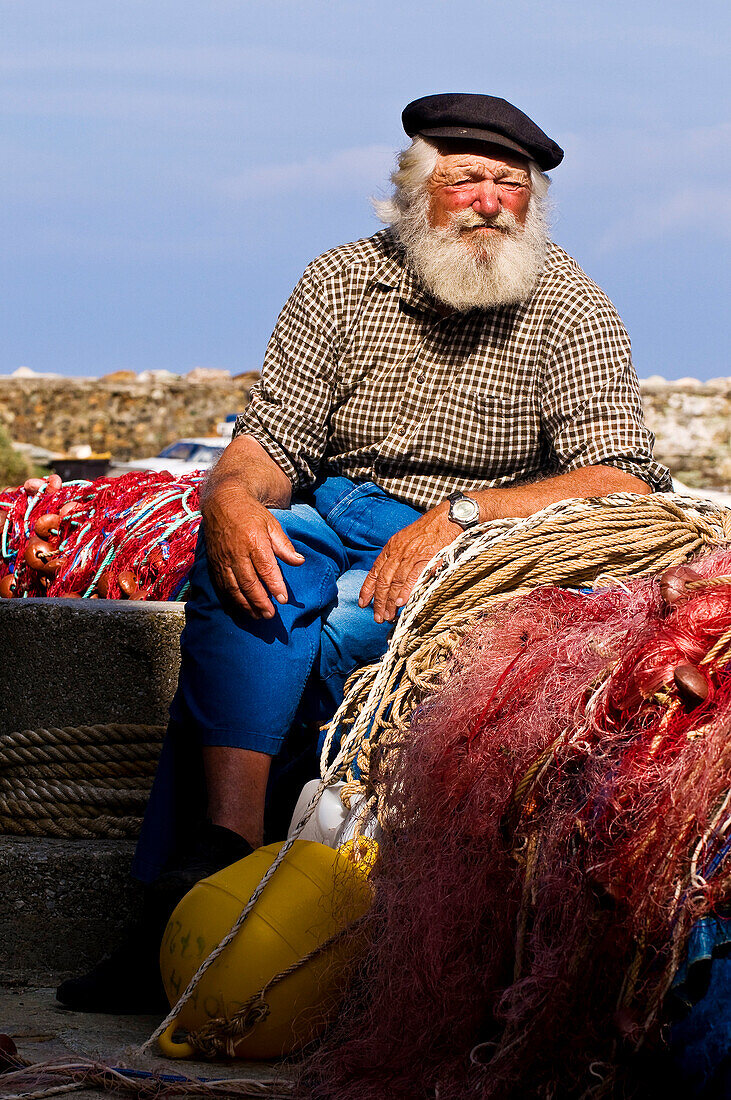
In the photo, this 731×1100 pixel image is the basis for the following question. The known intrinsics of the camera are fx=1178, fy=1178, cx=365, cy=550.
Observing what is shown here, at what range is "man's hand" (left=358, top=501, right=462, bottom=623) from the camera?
2.67 m

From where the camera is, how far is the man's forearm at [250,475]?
2.96 metres

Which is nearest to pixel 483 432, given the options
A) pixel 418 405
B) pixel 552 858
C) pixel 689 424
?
pixel 418 405

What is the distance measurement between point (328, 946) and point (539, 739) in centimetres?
59

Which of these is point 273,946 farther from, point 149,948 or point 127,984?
point 127,984

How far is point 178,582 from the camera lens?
381 centimetres

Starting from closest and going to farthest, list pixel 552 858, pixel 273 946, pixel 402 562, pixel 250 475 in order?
pixel 552 858 → pixel 273 946 → pixel 402 562 → pixel 250 475

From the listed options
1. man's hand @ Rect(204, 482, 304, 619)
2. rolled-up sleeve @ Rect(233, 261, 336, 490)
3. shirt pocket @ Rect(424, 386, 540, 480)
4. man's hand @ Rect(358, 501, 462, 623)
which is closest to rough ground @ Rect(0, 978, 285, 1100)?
man's hand @ Rect(204, 482, 304, 619)

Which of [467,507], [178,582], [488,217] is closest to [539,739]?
[467,507]

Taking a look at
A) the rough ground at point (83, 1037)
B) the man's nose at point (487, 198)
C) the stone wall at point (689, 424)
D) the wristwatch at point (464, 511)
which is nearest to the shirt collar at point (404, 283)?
the man's nose at point (487, 198)

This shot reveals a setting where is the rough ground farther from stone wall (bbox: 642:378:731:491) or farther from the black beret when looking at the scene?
stone wall (bbox: 642:378:731:491)

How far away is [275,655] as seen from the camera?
2.59 metres

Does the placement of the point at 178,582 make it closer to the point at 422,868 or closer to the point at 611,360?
the point at 611,360

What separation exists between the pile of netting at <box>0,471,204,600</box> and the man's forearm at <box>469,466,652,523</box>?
49.4 inches

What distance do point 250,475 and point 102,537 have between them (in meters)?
1.28
